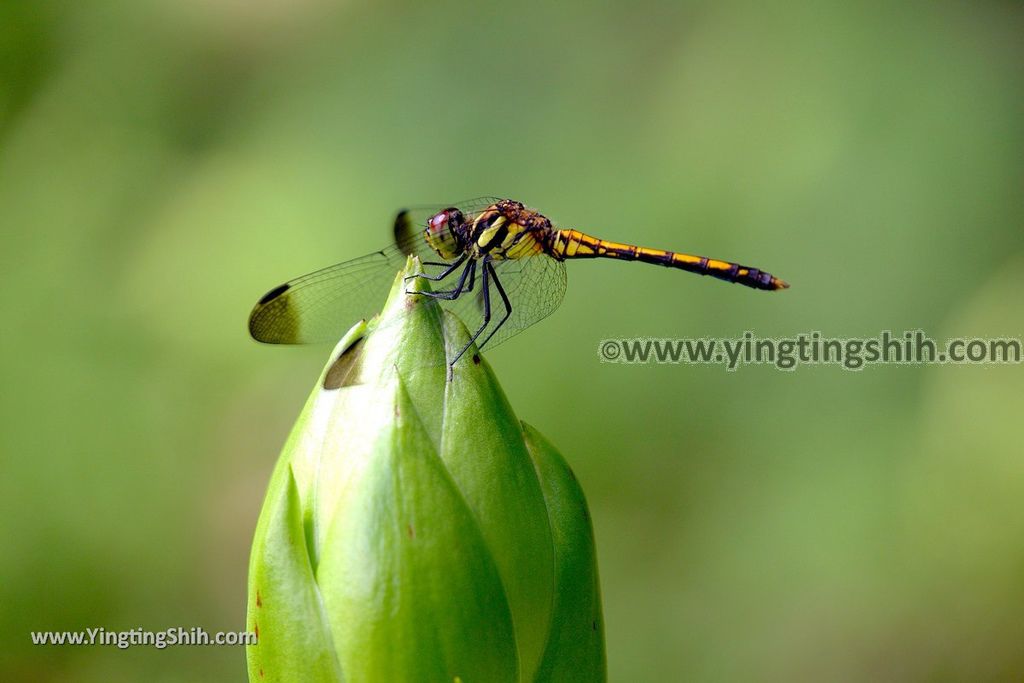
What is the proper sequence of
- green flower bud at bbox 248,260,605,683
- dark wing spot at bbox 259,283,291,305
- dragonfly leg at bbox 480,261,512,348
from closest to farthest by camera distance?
Result: green flower bud at bbox 248,260,605,683
dark wing spot at bbox 259,283,291,305
dragonfly leg at bbox 480,261,512,348

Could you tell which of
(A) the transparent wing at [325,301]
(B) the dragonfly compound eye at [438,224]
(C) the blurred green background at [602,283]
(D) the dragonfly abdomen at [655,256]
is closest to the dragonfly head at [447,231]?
(B) the dragonfly compound eye at [438,224]

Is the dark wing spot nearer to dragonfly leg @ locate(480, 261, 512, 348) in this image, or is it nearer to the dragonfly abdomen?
dragonfly leg @ locate(480, 261, 512, 348)

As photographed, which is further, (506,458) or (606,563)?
(606,563)

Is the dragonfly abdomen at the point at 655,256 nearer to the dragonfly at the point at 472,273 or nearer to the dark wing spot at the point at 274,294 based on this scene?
the dragonfly at the point at 472,273

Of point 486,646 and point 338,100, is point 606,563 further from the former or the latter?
point 338,100

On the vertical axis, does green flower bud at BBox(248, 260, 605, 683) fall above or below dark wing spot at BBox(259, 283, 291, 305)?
below

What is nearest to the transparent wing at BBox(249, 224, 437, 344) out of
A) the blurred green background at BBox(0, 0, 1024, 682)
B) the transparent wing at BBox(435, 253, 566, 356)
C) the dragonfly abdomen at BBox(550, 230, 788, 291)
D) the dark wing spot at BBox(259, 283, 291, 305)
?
the dark wing spot at BBox(259, 283, 291, 305)

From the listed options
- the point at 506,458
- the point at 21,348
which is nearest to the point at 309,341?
the point at 506,458
